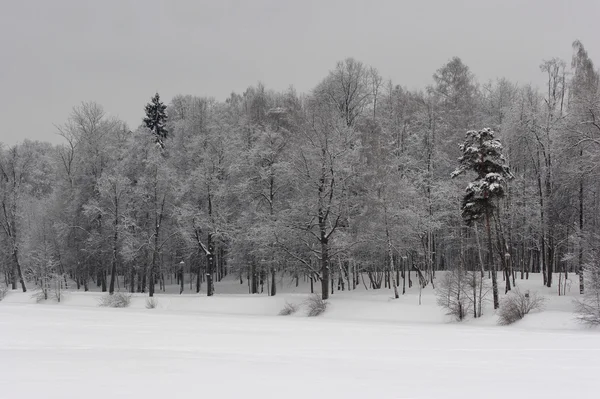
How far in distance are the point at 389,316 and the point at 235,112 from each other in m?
28.9

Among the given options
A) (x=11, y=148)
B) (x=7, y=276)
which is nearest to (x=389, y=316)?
(x=11, y=148)

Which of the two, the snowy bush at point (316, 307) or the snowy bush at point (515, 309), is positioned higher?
the snowy bush at point (515, 309)

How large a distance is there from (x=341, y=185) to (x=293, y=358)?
20741 millimetres

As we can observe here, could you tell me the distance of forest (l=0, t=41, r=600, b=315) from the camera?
33250 millimetres

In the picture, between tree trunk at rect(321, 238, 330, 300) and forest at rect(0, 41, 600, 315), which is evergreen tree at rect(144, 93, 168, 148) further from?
tree trunk at rect(321, 238, 330, 300)

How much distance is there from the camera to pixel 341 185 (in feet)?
111

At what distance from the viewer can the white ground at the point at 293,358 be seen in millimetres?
10055

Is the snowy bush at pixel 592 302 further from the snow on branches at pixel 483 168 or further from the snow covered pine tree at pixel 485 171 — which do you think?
the snow on branches at pixel 483 168

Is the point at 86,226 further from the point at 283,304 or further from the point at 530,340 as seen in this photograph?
the point at 530,340

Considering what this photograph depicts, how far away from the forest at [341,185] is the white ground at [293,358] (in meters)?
8.46

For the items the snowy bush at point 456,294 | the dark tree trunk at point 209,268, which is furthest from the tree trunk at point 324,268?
the dark tree trunk at point 209,268

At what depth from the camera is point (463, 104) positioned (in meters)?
41.6

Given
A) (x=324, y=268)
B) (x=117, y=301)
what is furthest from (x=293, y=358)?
(x=117, y=301)

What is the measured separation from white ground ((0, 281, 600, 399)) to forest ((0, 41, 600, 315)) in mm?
8456
